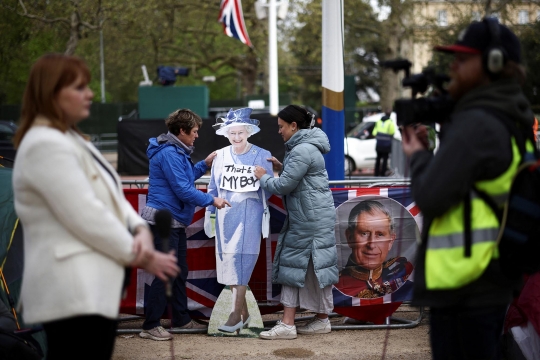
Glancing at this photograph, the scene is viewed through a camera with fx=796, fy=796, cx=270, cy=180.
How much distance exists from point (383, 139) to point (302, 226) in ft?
45.9

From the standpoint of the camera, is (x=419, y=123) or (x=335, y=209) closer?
(x=419, y=123)

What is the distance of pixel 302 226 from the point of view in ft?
21.0

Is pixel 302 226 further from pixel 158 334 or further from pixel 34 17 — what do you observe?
pixel 34 17

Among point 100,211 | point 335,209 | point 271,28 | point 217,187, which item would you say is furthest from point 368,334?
point 271,28

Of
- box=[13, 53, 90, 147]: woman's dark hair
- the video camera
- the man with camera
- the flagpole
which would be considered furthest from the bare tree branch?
the man with camera

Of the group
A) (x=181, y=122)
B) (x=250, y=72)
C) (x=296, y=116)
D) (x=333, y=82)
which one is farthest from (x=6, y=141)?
(x=250, y=72)

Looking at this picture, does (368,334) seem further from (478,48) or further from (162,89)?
(162,89)

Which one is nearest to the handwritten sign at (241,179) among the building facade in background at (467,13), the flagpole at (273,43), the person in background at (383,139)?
the person in background at (383,139)

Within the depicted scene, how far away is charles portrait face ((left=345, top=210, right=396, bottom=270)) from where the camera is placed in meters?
6.82

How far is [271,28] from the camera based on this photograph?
20547mm

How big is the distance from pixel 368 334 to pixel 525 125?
3.86m

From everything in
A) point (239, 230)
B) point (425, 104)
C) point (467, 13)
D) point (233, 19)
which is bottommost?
point (239, 230)

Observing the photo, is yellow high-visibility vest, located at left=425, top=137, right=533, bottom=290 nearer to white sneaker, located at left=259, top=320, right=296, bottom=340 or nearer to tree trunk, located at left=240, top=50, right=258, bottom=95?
white sneaker, located at left=259, top=320, right=296, bottom=340

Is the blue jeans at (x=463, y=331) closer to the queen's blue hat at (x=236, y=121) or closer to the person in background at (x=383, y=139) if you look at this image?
the queen's blue hat at (x=236, y=121)
